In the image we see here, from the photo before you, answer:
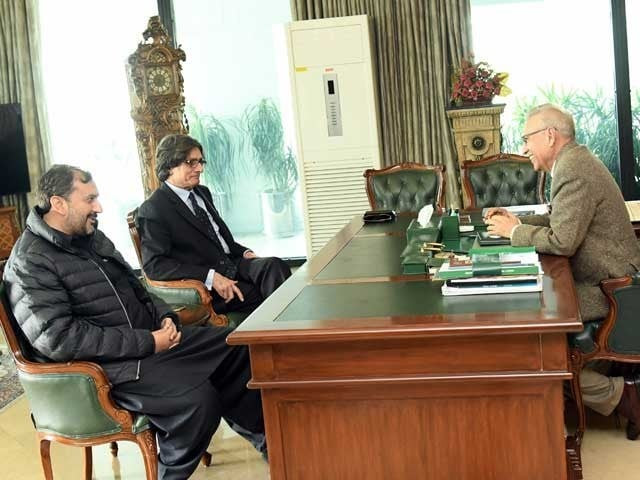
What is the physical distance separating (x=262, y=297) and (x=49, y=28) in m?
4.07

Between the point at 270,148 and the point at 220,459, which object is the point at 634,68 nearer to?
the point at 270,148

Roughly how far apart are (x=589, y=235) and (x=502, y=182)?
1798 millimetres

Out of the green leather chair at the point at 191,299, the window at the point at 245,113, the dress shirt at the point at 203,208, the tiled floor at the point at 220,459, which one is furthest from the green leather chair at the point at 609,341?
the window at the point at 245,113

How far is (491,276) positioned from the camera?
2.66 meters

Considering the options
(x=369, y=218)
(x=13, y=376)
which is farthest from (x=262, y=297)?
(x=13, y=376)

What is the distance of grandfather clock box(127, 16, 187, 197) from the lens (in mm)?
5848

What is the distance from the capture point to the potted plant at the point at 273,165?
7.22m

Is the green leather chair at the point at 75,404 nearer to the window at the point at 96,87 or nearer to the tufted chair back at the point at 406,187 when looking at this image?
the tufted chair back at the point at 406,187

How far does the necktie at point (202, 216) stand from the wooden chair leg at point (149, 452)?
59.6 inches

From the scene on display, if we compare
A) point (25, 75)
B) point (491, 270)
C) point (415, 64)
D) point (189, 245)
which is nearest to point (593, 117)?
point (415, 64)

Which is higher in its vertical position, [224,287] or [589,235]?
[589,235]

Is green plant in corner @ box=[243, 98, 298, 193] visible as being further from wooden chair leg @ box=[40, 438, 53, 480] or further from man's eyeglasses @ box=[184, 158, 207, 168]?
wooden chair leg @ box=[40, 438, 53, 480]

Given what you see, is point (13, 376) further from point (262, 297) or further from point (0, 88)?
point (0, 88)

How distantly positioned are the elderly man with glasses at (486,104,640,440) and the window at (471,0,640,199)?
3.55 m
